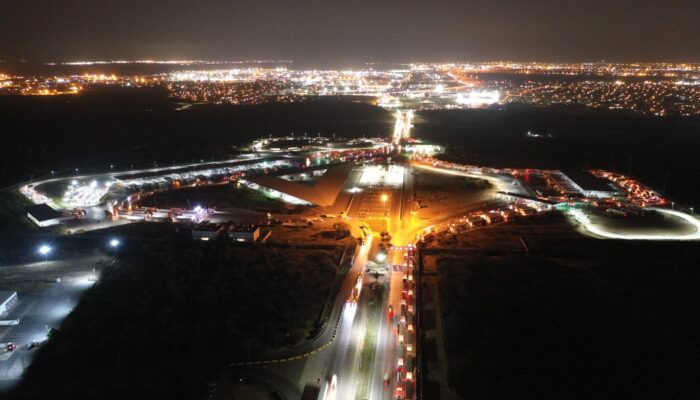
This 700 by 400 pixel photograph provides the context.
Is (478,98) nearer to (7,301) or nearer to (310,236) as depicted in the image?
(310,236)

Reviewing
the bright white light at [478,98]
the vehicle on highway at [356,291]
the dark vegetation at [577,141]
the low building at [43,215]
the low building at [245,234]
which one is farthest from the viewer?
the bright white light at [478,98]

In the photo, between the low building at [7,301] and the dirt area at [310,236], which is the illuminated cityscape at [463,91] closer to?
the dirt area at [310,236]

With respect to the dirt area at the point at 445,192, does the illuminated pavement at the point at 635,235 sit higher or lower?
lower

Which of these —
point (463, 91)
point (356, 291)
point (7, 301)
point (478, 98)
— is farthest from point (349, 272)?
point (463, 91)

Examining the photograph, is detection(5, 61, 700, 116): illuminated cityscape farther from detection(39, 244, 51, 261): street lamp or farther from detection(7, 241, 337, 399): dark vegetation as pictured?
A: detection(39, 244, 51, 261): street lamp

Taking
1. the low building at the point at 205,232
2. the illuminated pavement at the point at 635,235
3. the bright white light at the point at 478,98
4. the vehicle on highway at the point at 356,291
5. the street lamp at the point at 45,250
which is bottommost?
the street lamp at the point at 45,250

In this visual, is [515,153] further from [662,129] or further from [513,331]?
[513,331]

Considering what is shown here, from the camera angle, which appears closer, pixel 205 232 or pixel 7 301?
pixel 7 301

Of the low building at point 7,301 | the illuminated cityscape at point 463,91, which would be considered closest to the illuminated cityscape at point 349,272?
the low building at point 7,301
